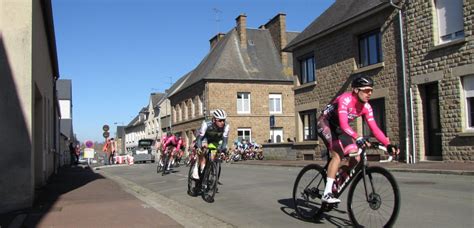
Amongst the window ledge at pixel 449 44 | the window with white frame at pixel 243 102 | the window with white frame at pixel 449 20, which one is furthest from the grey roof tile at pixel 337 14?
the window with white frame at pixel 243 102

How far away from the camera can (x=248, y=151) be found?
1345 inches

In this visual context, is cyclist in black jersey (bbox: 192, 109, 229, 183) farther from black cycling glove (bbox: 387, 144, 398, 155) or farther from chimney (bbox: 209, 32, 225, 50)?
chimney (bbox: 209, 32, 225, 50)

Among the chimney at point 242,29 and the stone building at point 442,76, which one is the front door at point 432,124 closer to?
the stone building at point 442,76

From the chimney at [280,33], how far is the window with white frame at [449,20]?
89.7ft

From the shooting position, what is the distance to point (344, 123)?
236 inches

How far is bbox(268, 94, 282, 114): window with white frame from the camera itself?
4481 centimetres

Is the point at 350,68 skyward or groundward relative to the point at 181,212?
skyward

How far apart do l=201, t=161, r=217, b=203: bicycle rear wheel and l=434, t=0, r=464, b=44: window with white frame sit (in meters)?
12.1

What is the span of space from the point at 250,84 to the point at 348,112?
3785 cm

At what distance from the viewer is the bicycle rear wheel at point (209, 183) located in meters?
9.59

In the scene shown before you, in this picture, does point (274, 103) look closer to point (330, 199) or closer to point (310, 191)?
point (310, 191)

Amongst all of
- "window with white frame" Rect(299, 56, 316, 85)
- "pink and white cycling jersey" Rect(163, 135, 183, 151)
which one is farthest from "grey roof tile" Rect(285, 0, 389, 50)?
"pink and white cycling jersey" Rect(163, 135, 183, 151)

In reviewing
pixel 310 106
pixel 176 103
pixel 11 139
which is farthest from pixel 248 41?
pixel 11 139

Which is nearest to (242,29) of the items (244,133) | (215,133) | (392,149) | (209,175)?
(244,133)
